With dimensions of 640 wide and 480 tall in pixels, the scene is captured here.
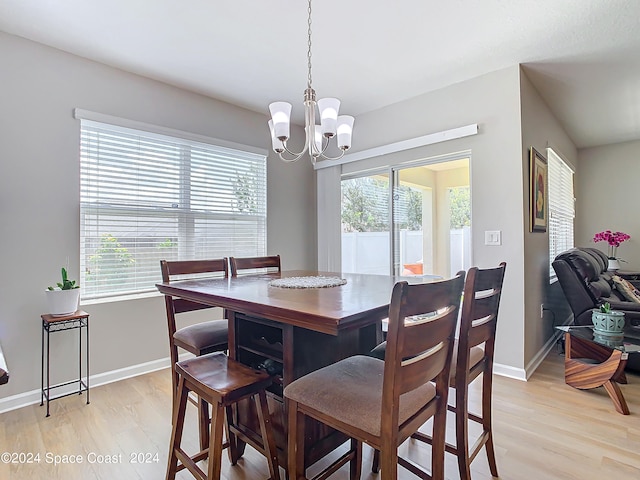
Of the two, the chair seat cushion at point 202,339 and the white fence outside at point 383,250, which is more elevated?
the white fence outside at point 383,250

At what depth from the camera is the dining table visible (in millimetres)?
1142

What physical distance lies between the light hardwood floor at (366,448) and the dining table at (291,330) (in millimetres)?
271

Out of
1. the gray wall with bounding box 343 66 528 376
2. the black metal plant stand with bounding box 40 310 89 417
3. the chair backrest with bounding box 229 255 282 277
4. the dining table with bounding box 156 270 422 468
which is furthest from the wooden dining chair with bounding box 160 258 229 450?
the gray wall with bounding box 343 66 528 376

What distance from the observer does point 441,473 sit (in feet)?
3.81

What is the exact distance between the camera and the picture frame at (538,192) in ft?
9.37

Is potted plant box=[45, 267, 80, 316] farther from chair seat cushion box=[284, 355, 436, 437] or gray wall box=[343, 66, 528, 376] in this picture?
gray wall box=[343, 66, 528, 376]

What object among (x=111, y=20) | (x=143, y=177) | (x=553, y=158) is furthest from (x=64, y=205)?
(x=553, y=158)

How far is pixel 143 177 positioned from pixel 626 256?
670 cm

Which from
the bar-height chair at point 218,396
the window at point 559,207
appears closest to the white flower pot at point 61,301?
the bar-height chair at point 218,396

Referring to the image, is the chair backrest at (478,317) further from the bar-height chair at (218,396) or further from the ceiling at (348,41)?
the ceiling at (348,41)

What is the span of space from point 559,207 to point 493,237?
195cm

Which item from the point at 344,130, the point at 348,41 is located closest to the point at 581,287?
the point at 344,130

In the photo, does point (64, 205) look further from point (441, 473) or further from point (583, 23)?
point (583, 23)

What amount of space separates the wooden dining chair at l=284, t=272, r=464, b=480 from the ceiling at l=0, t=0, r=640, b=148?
194cm
